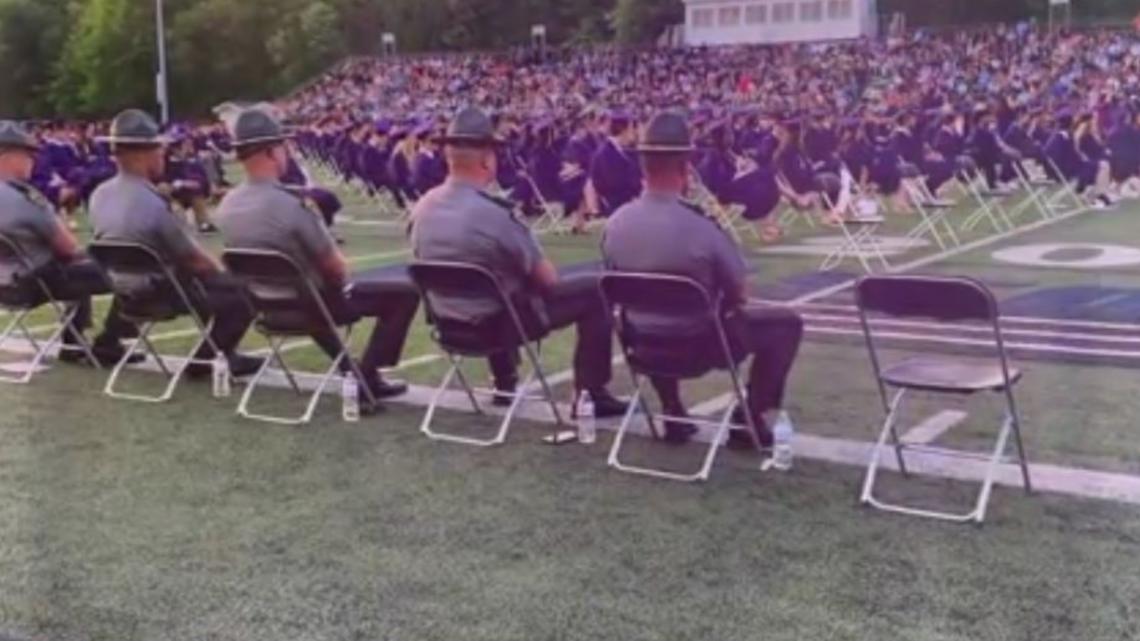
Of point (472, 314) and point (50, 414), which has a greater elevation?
point (472, 314)

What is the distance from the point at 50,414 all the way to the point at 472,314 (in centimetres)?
237

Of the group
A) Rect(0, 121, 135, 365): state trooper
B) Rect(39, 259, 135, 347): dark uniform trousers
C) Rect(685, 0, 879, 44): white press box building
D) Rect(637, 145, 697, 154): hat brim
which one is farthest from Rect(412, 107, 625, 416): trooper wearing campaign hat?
Rect(685, 0, 879, 44): white press box building

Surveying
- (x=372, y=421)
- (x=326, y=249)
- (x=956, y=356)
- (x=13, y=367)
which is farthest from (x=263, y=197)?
(x=956, y=356)

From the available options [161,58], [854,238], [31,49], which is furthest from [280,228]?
[31,49]

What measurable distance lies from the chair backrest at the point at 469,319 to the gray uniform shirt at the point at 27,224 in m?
2.76

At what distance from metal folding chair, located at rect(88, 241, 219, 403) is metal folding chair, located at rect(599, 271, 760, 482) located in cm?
259

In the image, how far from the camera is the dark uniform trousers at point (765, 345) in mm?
5863

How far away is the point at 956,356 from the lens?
8.56m

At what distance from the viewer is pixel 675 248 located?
19.0 ft

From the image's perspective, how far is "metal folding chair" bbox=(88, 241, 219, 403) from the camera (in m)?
7.20

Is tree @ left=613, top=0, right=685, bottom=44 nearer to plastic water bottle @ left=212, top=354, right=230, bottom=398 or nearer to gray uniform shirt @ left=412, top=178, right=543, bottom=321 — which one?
plastic water bottle @ left=212, top=354, right=230, bottom=398

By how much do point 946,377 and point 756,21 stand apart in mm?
61585

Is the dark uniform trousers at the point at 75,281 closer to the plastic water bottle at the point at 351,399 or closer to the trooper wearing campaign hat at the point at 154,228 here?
the trooper wearing campaign hat at the point at 154,228

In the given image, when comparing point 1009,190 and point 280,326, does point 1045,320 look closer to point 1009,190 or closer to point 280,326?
point 280,326
